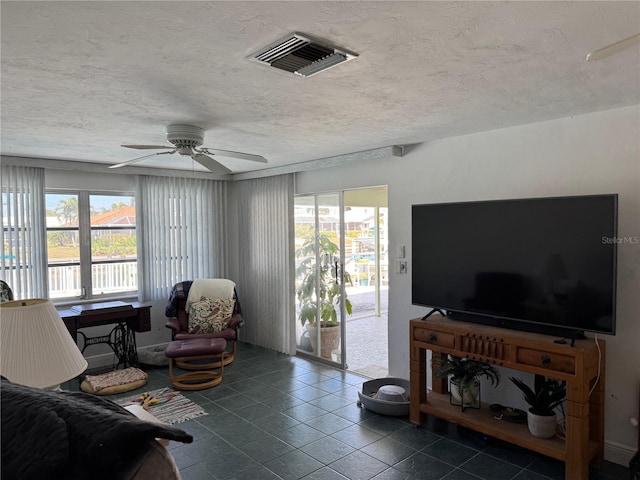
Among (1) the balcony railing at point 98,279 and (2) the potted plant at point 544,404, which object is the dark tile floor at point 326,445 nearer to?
(2) the potted plant at point 544,404

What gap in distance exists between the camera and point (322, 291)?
522cm

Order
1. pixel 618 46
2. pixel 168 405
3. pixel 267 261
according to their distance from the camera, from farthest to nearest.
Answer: pixel 267 261, pixel 168 405, pixel 618 46

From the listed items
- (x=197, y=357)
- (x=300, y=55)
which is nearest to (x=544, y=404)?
(x=300, y=55)

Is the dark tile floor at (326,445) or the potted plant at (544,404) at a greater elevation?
the potted plant at (544,404)

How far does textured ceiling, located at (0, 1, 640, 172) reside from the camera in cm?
156

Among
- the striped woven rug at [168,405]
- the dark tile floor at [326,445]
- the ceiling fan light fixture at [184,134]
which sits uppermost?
the ceiling fan light fixture at [184,134]

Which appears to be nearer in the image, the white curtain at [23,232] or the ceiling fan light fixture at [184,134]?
the ceiling fan light fixture at [184,134]

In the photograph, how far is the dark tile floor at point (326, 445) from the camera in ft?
9.26

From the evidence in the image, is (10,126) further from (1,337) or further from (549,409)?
(549,409)

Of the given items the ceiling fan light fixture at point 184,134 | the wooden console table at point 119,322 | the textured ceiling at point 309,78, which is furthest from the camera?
the wooden console table at point 119,322

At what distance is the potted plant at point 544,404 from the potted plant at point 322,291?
2.38 meters

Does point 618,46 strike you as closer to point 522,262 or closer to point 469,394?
point 522,262

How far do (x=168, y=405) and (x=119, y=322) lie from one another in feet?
4.96

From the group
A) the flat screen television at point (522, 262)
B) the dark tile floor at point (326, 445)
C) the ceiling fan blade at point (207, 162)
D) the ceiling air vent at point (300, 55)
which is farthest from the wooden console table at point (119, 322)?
the ceiling air vent at point (300, 55)
